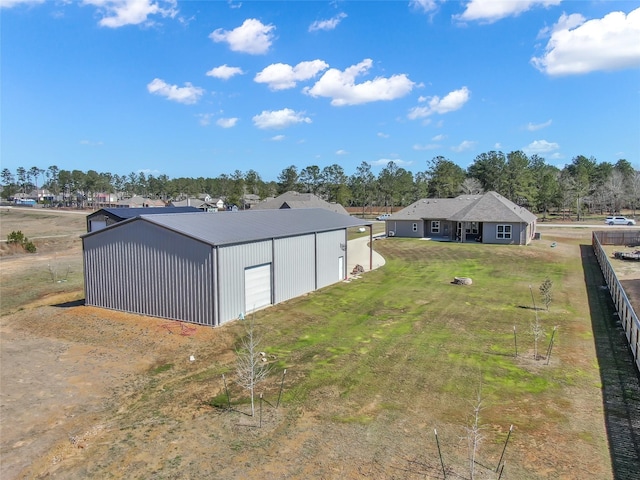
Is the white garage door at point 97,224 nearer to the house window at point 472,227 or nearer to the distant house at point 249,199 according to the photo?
the house window at point 472,227

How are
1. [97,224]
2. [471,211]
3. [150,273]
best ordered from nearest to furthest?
[150,273] < [97,224] < [471,211]

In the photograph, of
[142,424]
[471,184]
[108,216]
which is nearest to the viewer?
[142,424]

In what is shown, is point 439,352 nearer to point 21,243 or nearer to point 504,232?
point 504,232

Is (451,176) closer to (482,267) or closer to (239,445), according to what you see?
(482,267)

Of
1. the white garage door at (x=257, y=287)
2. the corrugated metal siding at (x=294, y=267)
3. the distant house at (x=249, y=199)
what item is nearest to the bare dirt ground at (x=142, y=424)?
the white garage door at (x=257, y=287)

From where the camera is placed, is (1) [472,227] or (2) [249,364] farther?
(1) [472,227]

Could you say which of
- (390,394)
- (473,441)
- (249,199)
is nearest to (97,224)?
(390,394)
